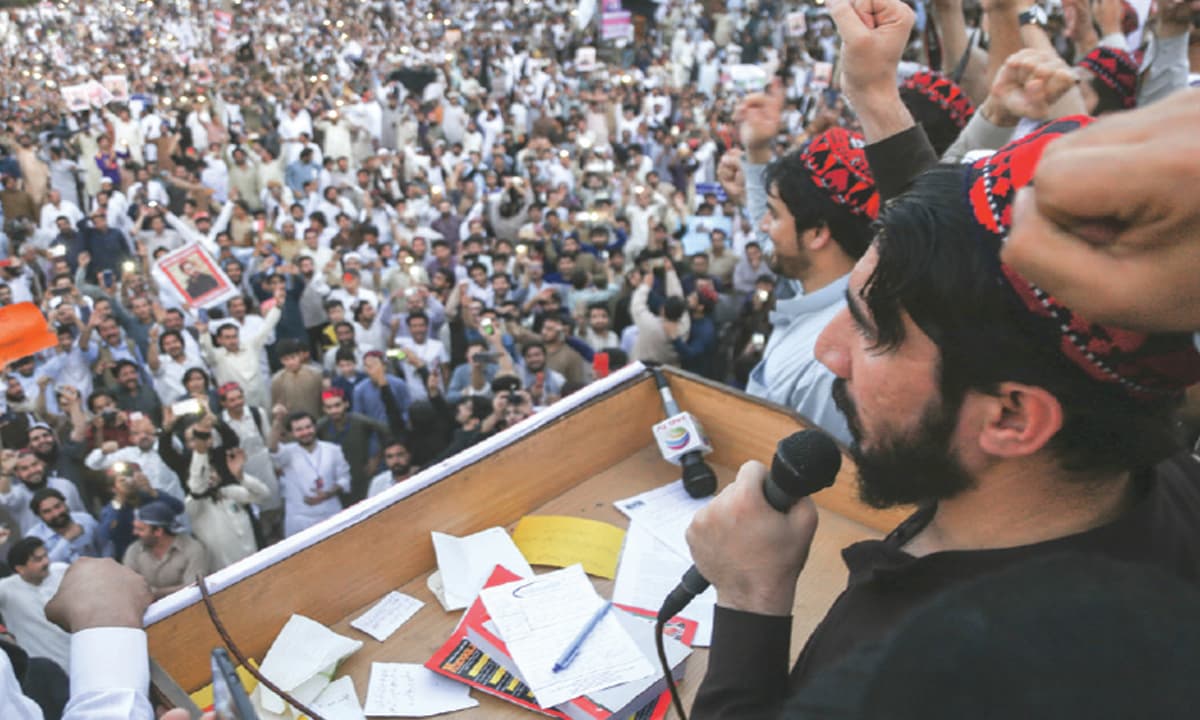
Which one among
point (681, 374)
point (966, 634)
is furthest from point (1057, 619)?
point (681, 374)

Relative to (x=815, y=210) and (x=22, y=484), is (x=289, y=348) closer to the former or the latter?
(x=22, y=484)

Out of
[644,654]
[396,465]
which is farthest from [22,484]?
[644,654]

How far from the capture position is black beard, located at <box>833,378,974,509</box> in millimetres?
1028

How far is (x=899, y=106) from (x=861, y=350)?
3.63 feet

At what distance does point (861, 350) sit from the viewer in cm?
109

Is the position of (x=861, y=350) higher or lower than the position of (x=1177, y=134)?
lower

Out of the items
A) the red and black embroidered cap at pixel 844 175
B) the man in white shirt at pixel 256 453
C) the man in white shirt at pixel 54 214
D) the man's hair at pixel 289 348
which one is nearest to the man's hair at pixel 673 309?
the man's hair at pixel 289 348

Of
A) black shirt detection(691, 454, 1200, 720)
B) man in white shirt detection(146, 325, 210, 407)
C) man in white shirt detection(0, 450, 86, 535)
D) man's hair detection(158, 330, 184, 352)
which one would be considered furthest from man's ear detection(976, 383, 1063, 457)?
man's hair detection(158, 330, 184, 352)

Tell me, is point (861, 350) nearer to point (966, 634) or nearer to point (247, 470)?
point (966, 634)

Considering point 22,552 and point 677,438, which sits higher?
point 677,438

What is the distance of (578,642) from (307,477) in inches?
167

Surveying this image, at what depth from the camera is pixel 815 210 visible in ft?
7.61

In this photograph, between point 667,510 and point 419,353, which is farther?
point 419,353

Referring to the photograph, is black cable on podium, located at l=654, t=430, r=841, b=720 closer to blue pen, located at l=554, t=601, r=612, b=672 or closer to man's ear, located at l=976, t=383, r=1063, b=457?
man's ear, located at l=976, t=383, r=1063, b=457
